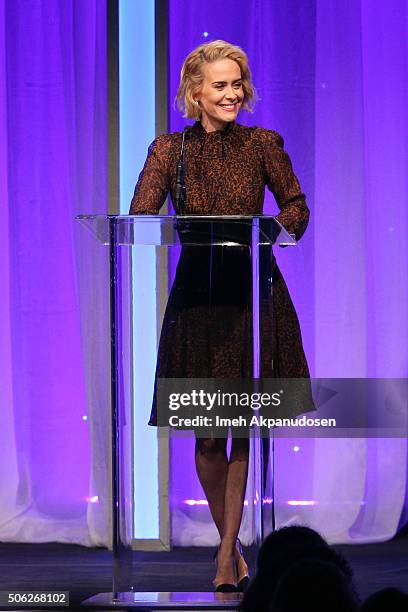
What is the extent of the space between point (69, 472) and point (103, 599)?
1.65 m

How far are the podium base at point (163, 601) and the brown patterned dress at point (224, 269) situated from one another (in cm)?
37

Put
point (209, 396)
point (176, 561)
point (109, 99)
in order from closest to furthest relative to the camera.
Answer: point (209, 396) → point (176, 561) → point (109, 99)

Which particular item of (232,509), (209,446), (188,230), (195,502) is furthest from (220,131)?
(195,502)

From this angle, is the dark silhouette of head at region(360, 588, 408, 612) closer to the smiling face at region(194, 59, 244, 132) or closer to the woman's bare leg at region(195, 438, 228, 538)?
the woman's bare leg at region(195, 438, 228, 538)

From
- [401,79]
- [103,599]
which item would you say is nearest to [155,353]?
[103,599]

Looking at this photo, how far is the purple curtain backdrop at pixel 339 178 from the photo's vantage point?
376 cm

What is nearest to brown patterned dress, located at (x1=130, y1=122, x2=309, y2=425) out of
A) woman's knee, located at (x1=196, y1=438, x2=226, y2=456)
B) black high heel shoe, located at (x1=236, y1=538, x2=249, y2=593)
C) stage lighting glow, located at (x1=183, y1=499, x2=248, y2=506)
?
woman's knee, located at (x1=196, y1=438, x2=226, y2=456)

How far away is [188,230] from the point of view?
7.08 feet

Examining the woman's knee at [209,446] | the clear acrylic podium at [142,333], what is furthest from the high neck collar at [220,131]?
the woman's knee at [209,446]

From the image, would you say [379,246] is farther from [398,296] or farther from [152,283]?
[152,283]

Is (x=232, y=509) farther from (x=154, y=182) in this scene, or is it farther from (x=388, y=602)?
(x=388, y=602)

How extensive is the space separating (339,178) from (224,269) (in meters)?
1.70

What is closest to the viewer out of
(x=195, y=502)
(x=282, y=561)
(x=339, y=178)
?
(x=282, y=561)

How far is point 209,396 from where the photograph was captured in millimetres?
2189
